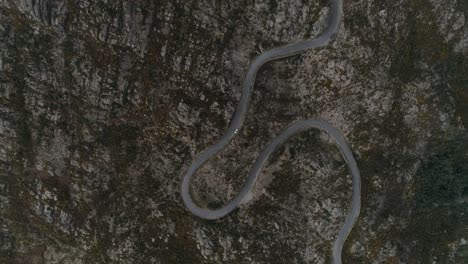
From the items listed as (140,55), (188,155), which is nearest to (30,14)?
(140,55)

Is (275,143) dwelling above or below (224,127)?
below

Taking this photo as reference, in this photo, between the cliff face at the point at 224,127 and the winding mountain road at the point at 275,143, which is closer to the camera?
the cliff face at the point at 224,127

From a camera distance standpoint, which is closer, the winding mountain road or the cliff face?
the cliff face

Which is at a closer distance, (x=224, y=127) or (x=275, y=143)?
(x=224, y=127)
